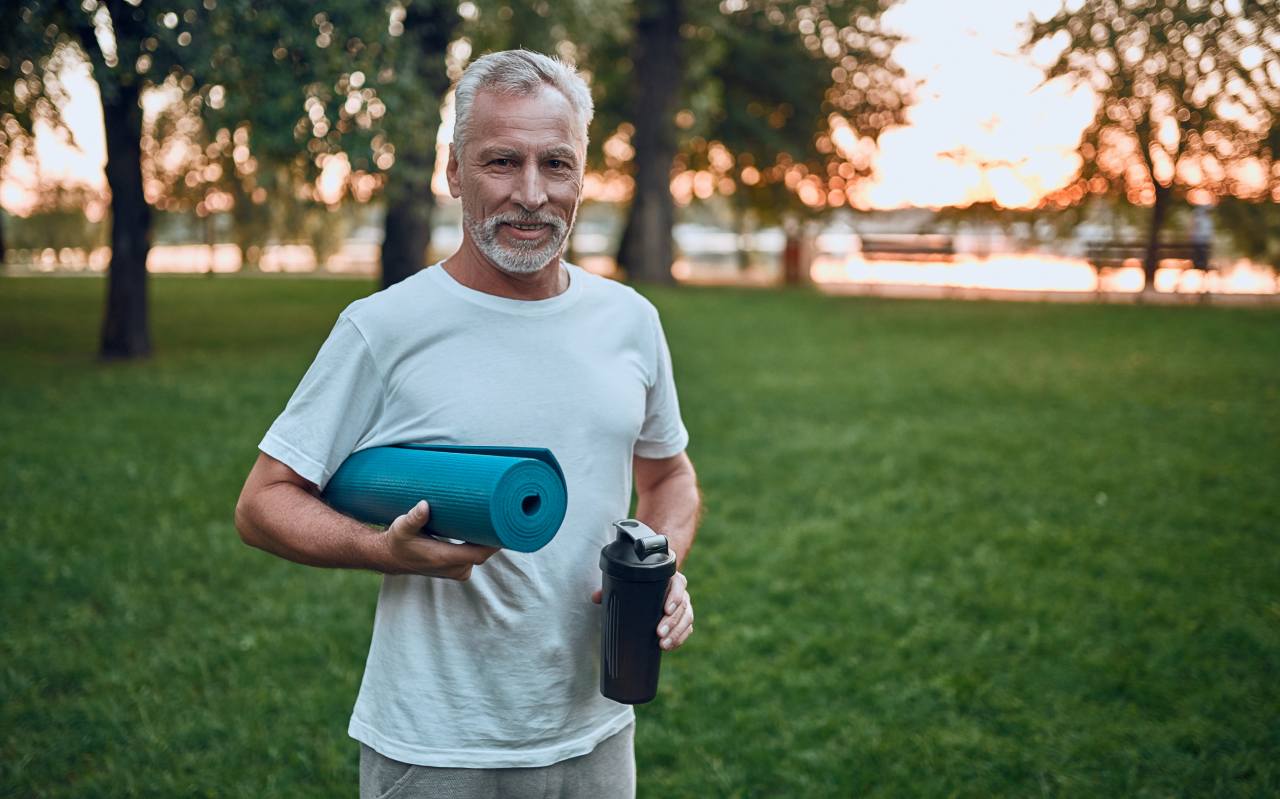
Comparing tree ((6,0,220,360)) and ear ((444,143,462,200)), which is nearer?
ear ((444,143,462,200))

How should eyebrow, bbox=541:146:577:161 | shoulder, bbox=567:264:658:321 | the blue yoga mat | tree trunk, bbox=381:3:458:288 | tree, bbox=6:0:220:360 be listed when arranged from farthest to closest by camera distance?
tree trunk, bbox=381:3:458:288
tree, bbox=6:0:220:360
shoulder, bbox=567:264:658:321
eyebrow, bbox=541:146:577:161
the blue yoga mat

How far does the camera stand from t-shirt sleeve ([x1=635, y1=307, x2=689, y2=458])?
7.50 ft

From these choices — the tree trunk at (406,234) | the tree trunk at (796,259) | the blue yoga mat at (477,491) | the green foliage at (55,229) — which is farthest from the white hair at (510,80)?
the green foliage at (55,229)

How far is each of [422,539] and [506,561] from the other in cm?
35

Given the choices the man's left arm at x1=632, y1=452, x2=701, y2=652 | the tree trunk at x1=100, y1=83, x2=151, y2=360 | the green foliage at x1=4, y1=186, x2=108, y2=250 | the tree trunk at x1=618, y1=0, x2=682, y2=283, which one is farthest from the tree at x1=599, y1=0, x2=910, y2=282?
the man's left arm at x1=632, y1=452, x2=701, y2=652

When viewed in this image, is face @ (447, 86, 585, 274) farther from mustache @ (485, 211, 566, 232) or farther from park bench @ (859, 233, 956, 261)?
park bench @ (859, 233, 956, 261)

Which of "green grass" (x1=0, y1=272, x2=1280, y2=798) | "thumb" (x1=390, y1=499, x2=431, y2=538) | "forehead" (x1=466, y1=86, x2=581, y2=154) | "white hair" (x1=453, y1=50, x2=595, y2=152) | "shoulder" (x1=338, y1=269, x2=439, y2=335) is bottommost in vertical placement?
"green grass" (x1=0, y1=272, x2=1280, y2=798)

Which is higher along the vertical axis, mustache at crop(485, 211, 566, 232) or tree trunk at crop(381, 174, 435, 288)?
tree trunk at crop(381, 174, 435, 288)

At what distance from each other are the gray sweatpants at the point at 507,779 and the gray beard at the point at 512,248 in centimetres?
92

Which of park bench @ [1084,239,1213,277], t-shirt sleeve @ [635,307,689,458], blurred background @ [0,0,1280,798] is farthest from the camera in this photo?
park bench @ [1084,239,1213,277]

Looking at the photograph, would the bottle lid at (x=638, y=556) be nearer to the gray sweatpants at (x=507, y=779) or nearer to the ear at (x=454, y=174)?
the gray sweatpants at (x=507, y=779)

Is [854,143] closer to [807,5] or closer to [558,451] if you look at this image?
[807,5]

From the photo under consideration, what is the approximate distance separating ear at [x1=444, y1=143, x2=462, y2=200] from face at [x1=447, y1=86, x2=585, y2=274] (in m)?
0.04

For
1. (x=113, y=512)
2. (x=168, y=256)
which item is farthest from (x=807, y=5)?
(x=168, y=256)
